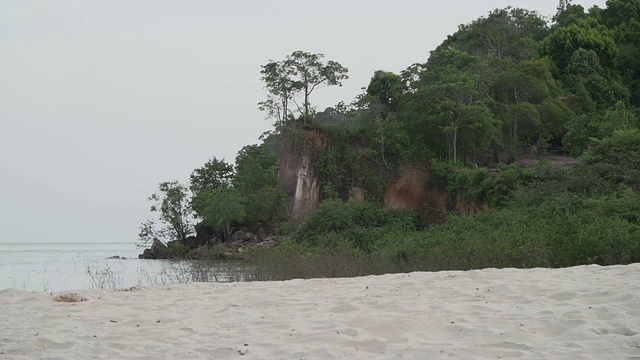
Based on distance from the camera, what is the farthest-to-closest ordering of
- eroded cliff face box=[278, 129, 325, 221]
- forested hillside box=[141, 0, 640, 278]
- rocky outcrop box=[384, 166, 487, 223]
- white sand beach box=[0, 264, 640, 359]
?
eroded cliff face box=[278, 129, 325, 221], rocky outcrop box=[384, 166, 487, 223], forested hillside box=[141, 0, 640, 278], white sand beach box=[0, 264, 640, 359]

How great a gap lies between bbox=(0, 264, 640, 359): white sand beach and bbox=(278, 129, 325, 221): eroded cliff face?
89.8 feet

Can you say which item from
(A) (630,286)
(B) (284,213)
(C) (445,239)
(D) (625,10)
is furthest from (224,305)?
(D) (625,10)

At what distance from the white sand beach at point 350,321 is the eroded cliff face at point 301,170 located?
27370 mm

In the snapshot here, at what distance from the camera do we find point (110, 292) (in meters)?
8.45

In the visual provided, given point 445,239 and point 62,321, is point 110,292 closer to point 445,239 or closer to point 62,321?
→ point 62,321

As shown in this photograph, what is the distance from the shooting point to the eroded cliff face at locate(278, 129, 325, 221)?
3581 centimetres

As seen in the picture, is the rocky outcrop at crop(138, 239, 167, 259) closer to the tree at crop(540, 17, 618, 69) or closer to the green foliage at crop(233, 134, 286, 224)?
the green foliage at crop(233, 134, 286, 224)

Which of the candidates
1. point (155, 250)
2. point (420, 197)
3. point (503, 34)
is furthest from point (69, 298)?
point (503, 34)

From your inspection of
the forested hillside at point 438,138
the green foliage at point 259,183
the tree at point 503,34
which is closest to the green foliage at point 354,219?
the forested hillside at point 438,138

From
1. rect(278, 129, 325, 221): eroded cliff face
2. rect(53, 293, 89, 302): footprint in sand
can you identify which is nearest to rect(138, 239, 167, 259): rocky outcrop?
rect(278, 129, 325, 221): eroded cliff face

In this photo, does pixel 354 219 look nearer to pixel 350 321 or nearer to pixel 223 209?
pixel 223 209

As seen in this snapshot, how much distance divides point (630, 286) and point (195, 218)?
115 ft

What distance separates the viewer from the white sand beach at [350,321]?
4672 mm

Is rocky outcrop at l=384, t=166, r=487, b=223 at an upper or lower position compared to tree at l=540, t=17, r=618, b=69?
lower
